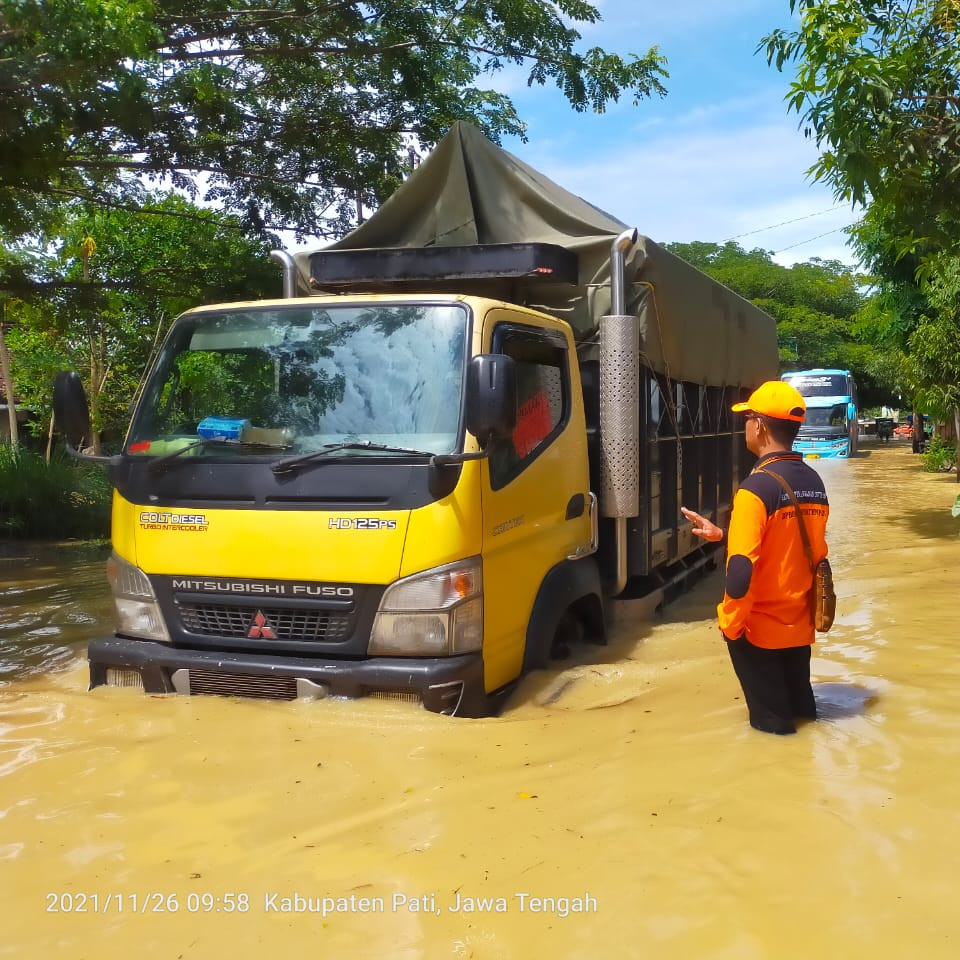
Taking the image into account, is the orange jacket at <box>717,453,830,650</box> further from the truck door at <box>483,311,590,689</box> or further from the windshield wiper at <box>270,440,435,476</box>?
the windshield wiper at <box>270,440,435,476</box>

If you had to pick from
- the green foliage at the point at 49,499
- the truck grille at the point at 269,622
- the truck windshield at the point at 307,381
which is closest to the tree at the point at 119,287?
the green foliage at the point at 49,499

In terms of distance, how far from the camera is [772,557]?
3939 millimetres

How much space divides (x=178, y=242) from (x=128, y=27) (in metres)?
8.28

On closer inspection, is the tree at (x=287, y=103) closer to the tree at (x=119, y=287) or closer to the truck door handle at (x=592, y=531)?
the tree at (x=119, y=287)

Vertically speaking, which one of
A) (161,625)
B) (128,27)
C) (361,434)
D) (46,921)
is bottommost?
(46,921)

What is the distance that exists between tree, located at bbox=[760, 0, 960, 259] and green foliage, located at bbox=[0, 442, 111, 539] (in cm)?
1006

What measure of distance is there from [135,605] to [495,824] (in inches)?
82.9

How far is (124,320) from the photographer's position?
1553 centimetres

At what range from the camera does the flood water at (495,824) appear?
2742 mm

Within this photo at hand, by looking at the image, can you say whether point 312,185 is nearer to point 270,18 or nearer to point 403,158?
point 403,158

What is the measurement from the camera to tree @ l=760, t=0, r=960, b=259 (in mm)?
7918

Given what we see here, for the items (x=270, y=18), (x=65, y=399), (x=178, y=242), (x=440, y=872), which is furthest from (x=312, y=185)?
(x=440, y=872)

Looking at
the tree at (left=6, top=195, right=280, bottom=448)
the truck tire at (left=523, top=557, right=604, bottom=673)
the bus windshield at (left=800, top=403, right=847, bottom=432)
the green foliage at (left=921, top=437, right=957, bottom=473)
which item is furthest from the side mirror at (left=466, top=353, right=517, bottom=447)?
the bus windshield at (left=800, top=403, right=847, bottom=432)

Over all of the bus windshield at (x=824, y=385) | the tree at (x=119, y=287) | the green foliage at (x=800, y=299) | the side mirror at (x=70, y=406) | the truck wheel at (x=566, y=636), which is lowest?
the truck wheel at (x=566, y=636)
